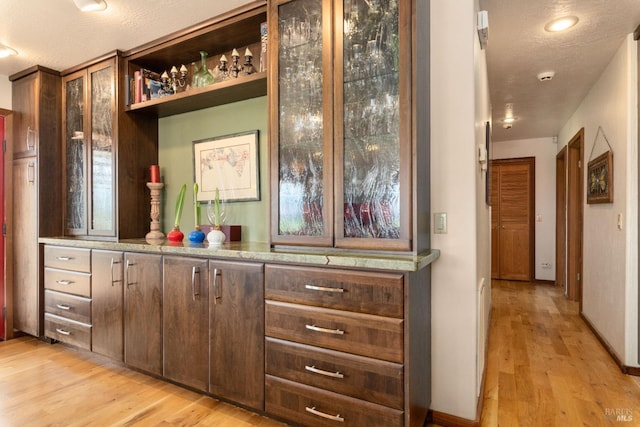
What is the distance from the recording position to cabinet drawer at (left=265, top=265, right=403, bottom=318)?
154 centimetres

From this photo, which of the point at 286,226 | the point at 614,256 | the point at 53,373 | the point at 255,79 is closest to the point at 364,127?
the point at 286,226

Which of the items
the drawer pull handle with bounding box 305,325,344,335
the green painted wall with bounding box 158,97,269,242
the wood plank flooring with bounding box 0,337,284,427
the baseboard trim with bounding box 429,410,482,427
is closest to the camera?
the drawer pull handle with bounding box 305,325,344,335

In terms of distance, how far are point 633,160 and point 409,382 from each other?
244 cm

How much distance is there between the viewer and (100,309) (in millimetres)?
2627

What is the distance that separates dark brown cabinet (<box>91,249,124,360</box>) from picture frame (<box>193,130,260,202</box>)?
812 mm

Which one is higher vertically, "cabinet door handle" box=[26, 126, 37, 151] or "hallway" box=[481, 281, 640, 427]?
"cabinet door handle" box=[26, 126, 37, 151]

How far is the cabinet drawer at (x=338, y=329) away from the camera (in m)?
1.53

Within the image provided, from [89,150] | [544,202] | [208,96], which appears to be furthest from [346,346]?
[544,202]

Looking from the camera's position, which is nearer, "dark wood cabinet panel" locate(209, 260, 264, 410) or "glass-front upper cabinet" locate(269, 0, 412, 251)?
"glass-front upper cabinet" locate(269, 0, 412, 251)

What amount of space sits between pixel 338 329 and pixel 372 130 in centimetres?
95

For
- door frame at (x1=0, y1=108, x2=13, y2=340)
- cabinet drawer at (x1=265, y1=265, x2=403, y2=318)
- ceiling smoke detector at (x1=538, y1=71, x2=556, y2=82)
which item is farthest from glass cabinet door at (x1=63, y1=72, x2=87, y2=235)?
ceiling smoke detector at (x1=538, y1=71, x2=556, y2=82)

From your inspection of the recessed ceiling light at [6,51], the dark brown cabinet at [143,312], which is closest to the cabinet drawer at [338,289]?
the dark brown cabinet at [143,312]

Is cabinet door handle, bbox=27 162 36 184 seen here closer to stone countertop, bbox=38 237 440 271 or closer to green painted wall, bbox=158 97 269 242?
green painted wall, bbox=158 97 269 242

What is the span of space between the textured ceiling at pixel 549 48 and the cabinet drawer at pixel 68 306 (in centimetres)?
349
